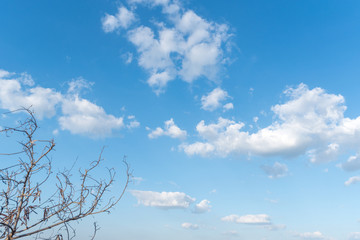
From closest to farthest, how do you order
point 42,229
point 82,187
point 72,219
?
1. point 42,229
2. point 72,219
3. point 82,187

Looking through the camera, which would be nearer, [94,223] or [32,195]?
[32,195]

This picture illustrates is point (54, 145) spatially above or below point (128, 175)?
above

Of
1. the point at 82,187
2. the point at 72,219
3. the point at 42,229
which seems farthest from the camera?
the point at 82,187

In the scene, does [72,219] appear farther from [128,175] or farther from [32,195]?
[128,175]

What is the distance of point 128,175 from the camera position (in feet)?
19.4

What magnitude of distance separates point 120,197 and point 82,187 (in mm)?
784

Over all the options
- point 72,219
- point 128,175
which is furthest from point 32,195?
point 128,175

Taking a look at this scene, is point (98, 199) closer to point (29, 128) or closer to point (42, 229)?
point (42, 229)

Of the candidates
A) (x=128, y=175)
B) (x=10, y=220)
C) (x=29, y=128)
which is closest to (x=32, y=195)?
(x=10, y=220)

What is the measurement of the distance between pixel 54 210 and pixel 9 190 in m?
0.96

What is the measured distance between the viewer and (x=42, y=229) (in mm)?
4816

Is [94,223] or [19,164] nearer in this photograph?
[19,164]

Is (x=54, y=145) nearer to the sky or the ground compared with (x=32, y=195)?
nearer to the sky

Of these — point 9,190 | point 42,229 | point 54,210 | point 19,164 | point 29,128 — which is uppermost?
point 29,128
